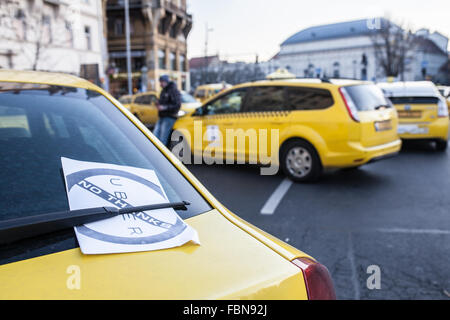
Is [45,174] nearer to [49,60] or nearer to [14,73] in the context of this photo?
[14,73]

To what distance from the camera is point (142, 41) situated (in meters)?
43.5

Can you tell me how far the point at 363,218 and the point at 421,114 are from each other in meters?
5.60

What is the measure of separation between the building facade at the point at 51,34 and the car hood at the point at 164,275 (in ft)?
66.2

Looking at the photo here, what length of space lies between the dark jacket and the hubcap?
288 cm

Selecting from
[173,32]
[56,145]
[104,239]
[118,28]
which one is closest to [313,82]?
[56,145]

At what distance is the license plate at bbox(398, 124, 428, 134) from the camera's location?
9352 mm

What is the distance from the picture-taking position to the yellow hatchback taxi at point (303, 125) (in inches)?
249

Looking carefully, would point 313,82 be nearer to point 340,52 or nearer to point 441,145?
point 441,145

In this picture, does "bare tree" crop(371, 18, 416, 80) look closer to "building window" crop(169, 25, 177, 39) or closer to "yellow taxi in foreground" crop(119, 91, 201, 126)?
"building window" crop(169, 25, 177, 39)

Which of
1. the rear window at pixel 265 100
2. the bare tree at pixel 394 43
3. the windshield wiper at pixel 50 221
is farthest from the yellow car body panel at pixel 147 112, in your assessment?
the bare tree at pixel 394 43

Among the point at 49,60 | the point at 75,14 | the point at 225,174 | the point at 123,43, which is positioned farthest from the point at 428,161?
the point at 123,43

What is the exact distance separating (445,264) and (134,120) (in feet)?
9.79

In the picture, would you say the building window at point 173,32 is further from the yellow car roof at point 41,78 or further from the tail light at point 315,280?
the tail light at point 315,280

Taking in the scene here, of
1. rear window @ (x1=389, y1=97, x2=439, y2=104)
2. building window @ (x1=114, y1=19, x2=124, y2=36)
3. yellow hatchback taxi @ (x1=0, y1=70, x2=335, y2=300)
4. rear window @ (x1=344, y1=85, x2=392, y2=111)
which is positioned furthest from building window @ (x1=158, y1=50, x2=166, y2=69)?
yellow hatchback taxi @ (x1=0, y1=70, x2=335, y2=300)
